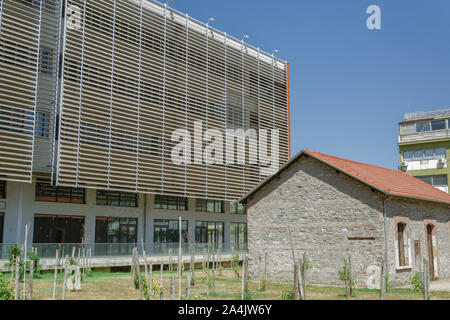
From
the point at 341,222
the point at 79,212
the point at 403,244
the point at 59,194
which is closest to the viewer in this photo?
the point at 341,222

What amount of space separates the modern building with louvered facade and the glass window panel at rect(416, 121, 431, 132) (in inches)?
795

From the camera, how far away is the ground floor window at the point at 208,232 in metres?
39.0

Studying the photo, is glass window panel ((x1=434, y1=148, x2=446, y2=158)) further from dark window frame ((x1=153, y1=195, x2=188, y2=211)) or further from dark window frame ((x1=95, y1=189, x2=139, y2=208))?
dark window frame ((x1=95, y1=189, x2=139, y2=208))

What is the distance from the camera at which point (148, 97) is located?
105ft

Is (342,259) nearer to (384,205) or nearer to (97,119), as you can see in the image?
(384,205)

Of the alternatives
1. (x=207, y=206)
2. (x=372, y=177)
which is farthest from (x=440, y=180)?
(x=372, y=177)

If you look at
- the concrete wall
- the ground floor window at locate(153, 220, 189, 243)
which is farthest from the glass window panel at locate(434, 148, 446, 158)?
the ground floor window at locate(153, 220, 189, 243)

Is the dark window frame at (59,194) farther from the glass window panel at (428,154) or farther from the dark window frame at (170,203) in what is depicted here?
the glass window panel at (428,154)

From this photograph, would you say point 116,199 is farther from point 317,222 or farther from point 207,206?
point 317,222

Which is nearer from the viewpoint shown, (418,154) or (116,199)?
(116,199)

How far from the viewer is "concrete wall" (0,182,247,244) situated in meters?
27.1

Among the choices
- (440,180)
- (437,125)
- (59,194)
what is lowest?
(59,194)

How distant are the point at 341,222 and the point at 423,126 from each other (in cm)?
3435

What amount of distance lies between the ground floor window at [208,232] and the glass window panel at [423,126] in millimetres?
25185
